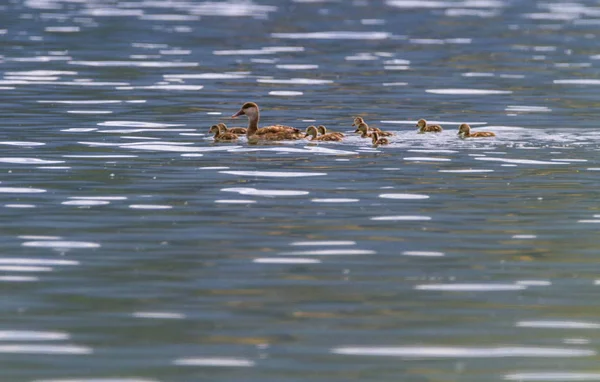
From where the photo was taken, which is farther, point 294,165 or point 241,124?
point 241,124

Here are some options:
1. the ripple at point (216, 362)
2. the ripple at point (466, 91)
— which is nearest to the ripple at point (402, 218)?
the ripple at point (216, 362)

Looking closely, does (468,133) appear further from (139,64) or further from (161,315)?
(139,64)

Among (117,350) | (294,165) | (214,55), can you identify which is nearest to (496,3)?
(214,55)

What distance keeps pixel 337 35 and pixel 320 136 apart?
32384 mm

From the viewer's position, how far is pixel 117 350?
12.1 m

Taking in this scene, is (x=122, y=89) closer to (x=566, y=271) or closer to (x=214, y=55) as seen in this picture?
(x=214, y=55)

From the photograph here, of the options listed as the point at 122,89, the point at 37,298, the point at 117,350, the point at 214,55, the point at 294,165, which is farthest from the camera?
the point at 214,55

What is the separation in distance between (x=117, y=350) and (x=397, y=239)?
210 inches

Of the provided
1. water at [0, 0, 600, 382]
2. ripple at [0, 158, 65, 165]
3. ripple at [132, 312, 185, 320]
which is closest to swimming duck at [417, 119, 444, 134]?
water at [0, 0, 600, 382]

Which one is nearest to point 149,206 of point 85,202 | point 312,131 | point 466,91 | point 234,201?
point 85,202

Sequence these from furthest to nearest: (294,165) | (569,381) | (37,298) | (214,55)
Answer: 1. (214,55)
2. (294,165)
3. (37,298)
4. (569,381)

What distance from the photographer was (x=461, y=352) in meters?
12.2

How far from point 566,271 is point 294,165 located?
8231 mm

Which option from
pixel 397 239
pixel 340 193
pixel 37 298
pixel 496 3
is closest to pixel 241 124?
pixel 340 193
